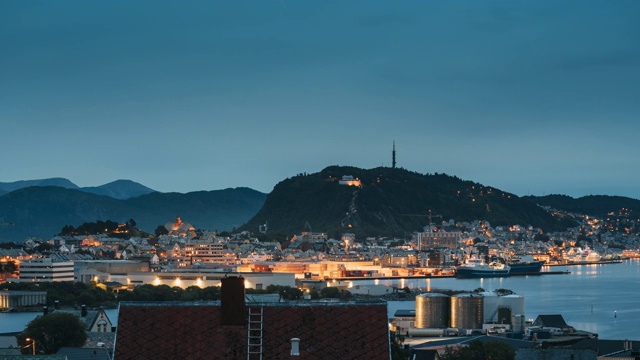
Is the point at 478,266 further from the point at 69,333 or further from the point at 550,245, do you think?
the point at 69,333

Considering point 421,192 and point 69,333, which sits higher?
point 421,192

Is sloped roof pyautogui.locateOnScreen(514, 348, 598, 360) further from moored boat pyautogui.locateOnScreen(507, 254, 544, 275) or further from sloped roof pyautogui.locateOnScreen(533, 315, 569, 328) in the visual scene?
moored boat pyautogui.locateOnScreen(507, 254, 544, 275)

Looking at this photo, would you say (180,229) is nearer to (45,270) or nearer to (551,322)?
(45,270)

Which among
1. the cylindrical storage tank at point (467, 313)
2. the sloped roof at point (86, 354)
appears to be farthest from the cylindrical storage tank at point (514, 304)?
the sloped roof at point (86, 354)

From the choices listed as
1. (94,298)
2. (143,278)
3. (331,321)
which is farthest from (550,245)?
(331,321)

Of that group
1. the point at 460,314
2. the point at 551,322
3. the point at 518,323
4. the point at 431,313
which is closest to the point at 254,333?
the point at 518,323

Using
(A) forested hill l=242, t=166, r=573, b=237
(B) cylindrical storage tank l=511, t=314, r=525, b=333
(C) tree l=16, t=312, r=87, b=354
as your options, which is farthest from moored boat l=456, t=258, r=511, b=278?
(C) tree l=16, t=312, r=87, b=354

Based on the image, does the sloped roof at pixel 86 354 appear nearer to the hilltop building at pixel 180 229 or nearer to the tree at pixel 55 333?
the tree at pixel 55 333
